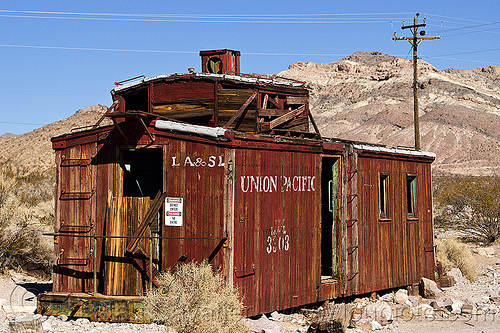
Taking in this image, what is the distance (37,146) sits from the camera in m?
64.1

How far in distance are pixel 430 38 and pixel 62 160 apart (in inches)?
682

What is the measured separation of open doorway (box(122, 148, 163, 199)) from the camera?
44.8ft

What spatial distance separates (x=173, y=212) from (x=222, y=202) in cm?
103

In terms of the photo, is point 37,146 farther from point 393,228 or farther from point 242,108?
point 393,228

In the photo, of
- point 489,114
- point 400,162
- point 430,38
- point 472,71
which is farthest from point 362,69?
point 400,162

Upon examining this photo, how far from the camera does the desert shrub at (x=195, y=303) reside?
9.00 meters

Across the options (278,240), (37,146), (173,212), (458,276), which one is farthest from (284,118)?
(37,146)

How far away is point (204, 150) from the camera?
11.0 meters

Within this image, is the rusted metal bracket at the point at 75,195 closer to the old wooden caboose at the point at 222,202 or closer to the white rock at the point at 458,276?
the old wooden caboose at the point at 222,202

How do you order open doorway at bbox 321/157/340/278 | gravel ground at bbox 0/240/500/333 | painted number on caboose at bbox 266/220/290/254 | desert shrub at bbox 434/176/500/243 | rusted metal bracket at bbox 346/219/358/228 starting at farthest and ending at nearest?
desert shrub at bbox 434/176/500/243 < rusted metal bracket at bbox 346/219/358/228 < open doorway at bbox 321/157/340/278 < painted number on caboose at bbox 266/220/290/254 < gravel ground at bbox 0/240/500/333

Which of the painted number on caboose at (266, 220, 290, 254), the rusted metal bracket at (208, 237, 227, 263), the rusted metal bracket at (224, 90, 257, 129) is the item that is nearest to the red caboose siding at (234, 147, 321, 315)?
the painted number on caboose at (266, 220, 290, 254)

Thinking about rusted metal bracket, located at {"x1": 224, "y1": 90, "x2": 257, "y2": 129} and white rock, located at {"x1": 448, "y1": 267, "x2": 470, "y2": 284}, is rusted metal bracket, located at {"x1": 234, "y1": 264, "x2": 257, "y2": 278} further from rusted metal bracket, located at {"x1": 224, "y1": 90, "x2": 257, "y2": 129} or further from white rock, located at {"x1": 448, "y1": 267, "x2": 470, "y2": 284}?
white rock, located at {"x1": 448, "y1": 267, "x2": 470, "y2": 284}

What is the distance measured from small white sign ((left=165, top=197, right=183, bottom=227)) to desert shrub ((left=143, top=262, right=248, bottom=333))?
909mm

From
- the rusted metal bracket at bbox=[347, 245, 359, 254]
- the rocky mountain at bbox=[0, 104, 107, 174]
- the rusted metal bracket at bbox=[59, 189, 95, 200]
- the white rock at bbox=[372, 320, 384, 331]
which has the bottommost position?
the white rock at bbox=[372, 320, 384, 331]
